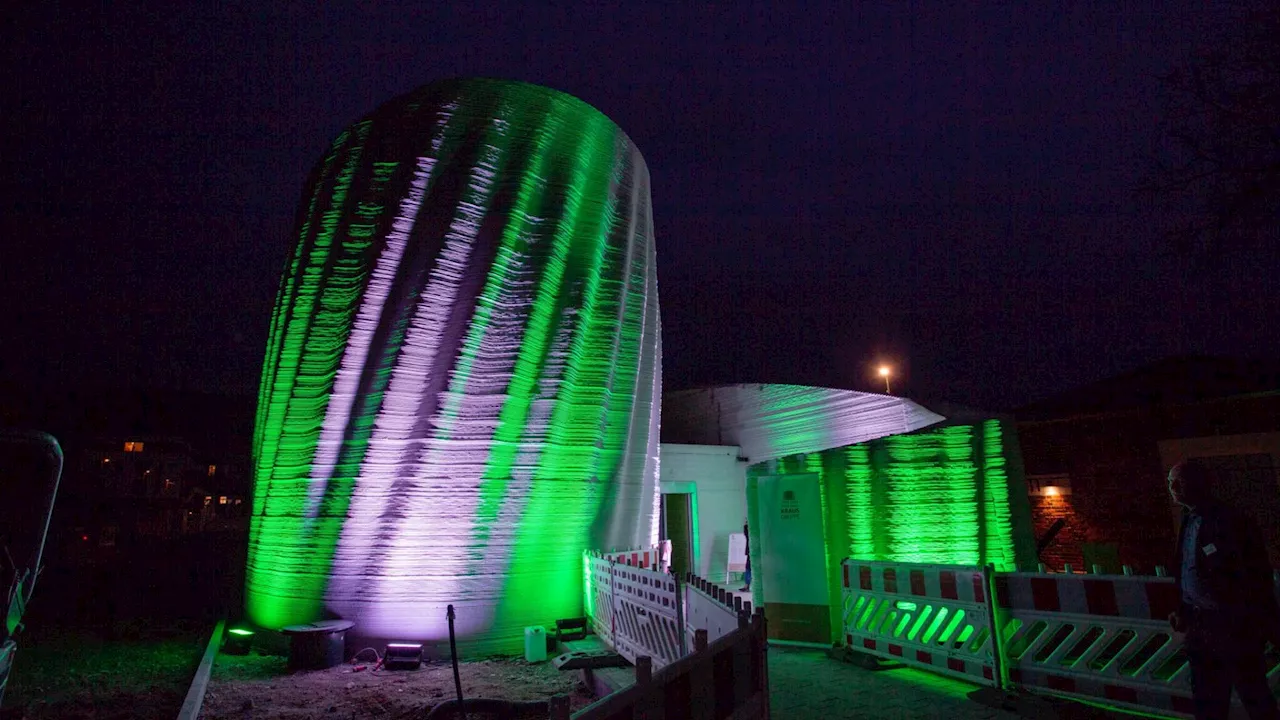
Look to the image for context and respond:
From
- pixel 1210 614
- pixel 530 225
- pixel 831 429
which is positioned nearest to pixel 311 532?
pixel 530 225

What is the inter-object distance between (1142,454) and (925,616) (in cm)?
1008

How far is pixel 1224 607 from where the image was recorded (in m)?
3.47

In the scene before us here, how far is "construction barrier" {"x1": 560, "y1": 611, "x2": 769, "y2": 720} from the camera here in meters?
2.29

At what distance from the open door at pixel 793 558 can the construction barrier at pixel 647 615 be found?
1966 mm

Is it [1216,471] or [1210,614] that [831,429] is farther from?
[1210,614]

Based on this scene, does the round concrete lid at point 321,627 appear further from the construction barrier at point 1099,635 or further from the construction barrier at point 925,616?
the construction barrier at point 1099,635

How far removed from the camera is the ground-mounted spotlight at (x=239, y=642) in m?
8.89

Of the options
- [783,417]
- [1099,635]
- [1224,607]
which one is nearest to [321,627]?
[1099,635]

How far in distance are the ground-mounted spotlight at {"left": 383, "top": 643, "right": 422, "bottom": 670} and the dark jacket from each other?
→ 7.33m

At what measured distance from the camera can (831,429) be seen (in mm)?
15883

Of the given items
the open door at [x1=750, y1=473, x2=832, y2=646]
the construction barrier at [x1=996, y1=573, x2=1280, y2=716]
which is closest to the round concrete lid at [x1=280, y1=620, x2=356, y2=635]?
the open door at [x1=750, y1=473, x2=832, y2=646]

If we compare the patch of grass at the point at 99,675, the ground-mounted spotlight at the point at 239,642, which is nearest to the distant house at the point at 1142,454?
the ground-mounted spotlight at the point at 239,642

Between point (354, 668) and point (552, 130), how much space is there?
8.13m

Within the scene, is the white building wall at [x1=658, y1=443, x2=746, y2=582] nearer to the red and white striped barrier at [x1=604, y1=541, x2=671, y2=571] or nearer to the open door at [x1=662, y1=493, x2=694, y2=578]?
the open door at [x1=662, y1=493, x2=694, y2=578]
